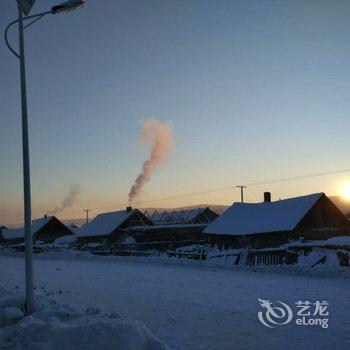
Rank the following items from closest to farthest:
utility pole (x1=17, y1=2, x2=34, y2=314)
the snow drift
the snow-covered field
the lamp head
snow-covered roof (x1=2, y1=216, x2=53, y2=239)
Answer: the snow drift → the snow-covered field → utility pole (x1=17, y1=2, x2=34, y2=314) → the lamp head → snow-covered roof (x1=2, y1=216, x2=53, y2=239)

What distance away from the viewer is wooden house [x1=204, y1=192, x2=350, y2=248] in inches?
1416

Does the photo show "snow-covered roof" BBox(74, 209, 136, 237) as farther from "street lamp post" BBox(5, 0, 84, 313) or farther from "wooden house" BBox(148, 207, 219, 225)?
"street lamp post" BBox(5, 0, 84, 313)

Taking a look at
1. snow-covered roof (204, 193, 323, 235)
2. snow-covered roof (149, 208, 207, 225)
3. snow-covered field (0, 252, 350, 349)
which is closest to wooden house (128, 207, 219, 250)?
snow-covered roof (149, 208, 207, 225)

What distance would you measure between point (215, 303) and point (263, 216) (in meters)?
27.4

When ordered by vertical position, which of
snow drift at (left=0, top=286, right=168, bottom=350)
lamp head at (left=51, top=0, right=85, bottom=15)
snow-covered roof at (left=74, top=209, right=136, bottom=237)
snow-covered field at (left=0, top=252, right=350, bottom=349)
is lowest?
snow-covered field at (left=0, top=252, right=350, bottom=349)

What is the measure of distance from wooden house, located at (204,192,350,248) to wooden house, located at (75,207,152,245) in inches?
796

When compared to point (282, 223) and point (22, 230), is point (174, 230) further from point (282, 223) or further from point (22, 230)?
point (22, 230)

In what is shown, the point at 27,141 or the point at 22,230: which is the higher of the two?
the point at 27,141

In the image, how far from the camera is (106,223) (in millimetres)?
62406

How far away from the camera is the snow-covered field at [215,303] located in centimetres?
820

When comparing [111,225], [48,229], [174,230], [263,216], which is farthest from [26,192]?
[48,229]

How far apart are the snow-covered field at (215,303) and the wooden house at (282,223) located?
14747 mm

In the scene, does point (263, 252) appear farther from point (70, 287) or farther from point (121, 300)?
point (121, 300)

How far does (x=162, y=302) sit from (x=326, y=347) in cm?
553
